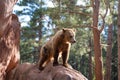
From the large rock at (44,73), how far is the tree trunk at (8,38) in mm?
277

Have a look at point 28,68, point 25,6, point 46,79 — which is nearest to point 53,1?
point 28,68

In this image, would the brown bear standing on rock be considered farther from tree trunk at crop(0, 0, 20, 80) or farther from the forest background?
the forest background

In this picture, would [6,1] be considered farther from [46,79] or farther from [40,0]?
[40,0]

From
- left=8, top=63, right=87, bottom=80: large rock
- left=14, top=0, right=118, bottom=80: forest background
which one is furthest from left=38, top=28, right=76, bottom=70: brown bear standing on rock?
left=14, top=0, right=118, bottom=80: forest background

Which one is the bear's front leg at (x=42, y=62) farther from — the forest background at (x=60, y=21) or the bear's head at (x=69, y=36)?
the forest background at (x=60, y=21)

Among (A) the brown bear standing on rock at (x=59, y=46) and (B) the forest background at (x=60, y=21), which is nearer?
(A) the brown bear standing on rock at (x=59, y=46)

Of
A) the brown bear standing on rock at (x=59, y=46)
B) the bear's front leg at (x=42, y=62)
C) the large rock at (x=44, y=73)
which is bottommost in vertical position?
the large rock at (x=44, y=73)

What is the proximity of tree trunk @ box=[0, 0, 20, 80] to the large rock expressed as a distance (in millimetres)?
277

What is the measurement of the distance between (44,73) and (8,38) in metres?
1.50

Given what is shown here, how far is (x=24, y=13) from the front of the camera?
2211cm

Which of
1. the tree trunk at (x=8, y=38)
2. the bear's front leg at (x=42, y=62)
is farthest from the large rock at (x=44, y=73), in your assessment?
the tree trunk at (x=8, y=38)

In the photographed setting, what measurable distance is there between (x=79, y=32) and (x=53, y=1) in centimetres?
740

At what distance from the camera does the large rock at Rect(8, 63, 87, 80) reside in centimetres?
763

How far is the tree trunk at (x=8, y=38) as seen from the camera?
7.18 metres
